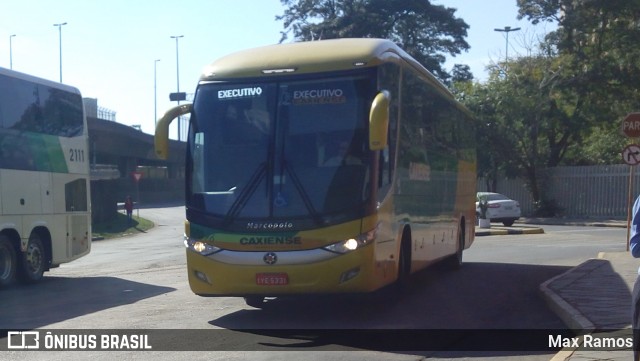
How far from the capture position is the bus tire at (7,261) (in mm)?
16656

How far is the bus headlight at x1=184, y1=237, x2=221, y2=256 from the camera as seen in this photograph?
1120 centimetres

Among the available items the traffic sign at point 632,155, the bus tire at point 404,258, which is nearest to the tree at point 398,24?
the traffic sign at point 632,155

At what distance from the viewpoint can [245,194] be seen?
1114 cm

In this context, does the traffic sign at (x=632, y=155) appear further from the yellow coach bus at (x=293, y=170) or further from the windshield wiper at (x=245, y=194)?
the windshield wiper at (x=245, y=194)

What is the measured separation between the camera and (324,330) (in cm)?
1080

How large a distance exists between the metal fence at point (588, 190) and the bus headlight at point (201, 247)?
31114 millimetres

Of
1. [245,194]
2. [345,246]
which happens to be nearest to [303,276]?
[345,246]

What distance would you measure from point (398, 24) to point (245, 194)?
126 ft

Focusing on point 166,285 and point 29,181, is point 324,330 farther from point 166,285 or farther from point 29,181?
point 29,181

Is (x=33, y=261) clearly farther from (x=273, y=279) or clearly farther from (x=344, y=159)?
(x=344, y=159)

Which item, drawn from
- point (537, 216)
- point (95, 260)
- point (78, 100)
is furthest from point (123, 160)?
point (78, 100)

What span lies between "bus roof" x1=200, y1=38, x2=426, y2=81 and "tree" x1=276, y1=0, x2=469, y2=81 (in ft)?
115

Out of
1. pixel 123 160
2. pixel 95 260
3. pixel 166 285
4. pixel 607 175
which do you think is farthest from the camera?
pixel 123 160

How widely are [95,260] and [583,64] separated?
82.4 feet
